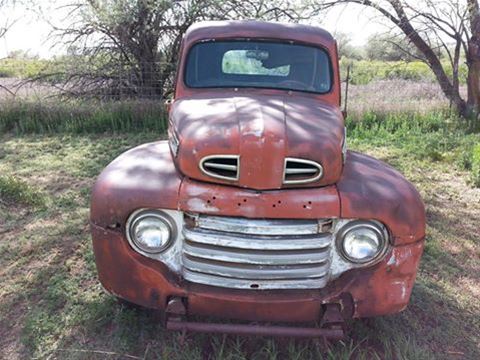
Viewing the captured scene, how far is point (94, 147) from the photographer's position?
757cm

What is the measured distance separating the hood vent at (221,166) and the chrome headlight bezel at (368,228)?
0.65m

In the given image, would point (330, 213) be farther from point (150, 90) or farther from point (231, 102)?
point (150, 90)

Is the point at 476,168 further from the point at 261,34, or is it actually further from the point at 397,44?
the point at 397,44

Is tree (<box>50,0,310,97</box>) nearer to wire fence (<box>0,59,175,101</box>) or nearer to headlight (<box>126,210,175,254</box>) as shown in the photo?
wire fence (<box>0,59,175,101</box>)

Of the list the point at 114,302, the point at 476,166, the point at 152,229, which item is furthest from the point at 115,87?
the point at 152,229

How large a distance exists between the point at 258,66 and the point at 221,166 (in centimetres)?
160

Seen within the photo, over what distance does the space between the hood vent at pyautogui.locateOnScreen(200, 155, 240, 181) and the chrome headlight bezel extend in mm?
647

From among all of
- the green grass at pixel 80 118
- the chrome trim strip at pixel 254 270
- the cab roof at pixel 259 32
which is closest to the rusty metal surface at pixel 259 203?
the chrome trim strip at pixel 254 270

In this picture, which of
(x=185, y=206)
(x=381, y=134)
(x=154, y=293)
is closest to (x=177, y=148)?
(x=185, y=206)

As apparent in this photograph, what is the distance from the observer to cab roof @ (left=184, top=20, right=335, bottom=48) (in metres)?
3.87

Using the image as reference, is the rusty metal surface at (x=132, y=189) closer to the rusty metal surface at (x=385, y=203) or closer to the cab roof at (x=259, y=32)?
the rusty metal surface at (x=385, y=203)

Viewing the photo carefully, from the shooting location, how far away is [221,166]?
8.03 feet

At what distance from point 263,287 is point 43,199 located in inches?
140

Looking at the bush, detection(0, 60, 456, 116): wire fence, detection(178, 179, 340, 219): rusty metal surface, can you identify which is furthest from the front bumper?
detection(0, 60, 456, 116): wire fence
